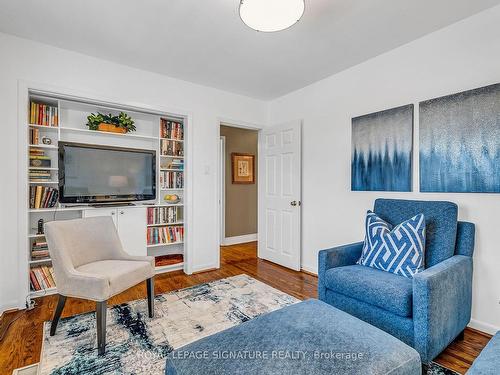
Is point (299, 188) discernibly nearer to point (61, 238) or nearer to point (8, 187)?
point (61, 238)

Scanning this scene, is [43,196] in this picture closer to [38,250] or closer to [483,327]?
[38,250]

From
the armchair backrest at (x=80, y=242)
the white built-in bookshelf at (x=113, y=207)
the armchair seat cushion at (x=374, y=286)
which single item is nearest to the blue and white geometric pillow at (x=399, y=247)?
the armchair seat cushion at (x=374, y=286)

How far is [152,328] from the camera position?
200 centimetres

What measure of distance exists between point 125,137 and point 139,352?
2377mm

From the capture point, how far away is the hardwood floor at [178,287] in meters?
1.68

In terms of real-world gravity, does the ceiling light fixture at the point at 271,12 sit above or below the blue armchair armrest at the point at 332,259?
above

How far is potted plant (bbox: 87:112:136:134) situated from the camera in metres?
2.89

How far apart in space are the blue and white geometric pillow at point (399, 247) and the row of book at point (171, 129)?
2.54m

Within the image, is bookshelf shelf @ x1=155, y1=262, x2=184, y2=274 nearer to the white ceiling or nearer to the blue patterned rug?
the blue patterned rug

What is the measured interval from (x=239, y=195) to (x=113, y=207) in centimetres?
258

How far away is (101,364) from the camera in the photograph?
5.21 ft

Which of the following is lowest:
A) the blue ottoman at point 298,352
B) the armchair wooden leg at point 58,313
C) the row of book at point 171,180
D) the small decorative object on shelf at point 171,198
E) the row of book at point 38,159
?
the armchair wooden leg at point 58,313

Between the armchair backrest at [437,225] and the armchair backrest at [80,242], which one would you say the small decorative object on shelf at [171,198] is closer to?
the armchair backrest at [80,242]

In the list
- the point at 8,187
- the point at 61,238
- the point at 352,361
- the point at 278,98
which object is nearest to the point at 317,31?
the point at 278,98
